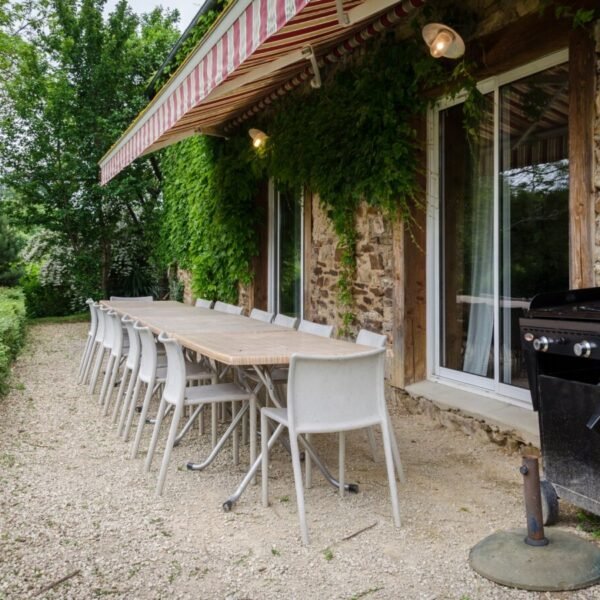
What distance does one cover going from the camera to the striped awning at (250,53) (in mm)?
3464

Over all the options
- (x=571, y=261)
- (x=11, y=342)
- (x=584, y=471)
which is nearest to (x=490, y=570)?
(x=584, y=471)

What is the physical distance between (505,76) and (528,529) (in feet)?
10.2

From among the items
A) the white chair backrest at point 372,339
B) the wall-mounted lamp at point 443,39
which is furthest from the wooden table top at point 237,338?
the wall-mounted lamp at point 443,39

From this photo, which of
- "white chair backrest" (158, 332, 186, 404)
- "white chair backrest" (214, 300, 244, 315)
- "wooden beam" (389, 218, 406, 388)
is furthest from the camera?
"white chair backrest" (214, 300, 244, 315)

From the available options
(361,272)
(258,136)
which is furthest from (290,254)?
(361,272)

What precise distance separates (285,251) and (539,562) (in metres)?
5.97

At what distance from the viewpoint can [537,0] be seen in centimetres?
386

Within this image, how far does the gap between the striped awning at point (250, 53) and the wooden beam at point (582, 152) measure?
1.18m

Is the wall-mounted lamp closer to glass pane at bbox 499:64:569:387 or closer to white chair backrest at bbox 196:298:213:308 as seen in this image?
glass pane at bbox 499:64:569:387

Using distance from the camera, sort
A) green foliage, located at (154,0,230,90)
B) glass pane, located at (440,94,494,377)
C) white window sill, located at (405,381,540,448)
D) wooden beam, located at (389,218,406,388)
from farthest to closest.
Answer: green foliage, located at (154,0,230,90)
wooden beam, located at (389,218,406,388)
glass pane, located at (440,94,494,377)
white window sill, located at (405,381,540,448)

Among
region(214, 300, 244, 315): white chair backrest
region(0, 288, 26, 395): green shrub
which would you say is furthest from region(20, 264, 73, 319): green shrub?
region(214, 300, 244, 315): white chair backrest

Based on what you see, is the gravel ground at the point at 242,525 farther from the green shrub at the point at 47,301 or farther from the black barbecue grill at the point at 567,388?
the green shrub at the point at 47,301

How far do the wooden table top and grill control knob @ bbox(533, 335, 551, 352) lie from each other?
3.14 feet

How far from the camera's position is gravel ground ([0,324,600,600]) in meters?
2.57
